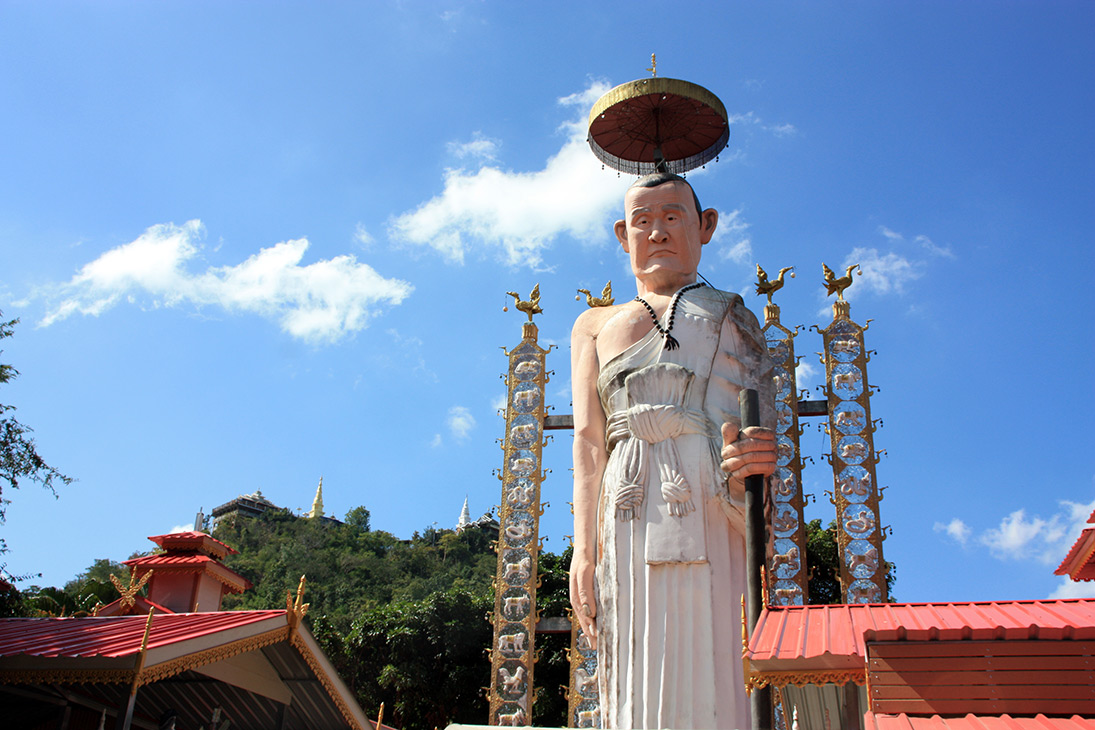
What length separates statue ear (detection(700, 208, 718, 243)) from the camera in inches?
277

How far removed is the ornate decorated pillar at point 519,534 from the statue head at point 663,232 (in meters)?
4.37

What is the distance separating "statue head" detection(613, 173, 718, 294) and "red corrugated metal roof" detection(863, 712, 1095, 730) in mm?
3686

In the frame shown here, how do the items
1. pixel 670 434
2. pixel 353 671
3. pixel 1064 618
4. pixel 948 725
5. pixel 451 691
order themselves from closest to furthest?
1. pixel 948 725
2. pixel 1064 618
3. pixel 670 434
4. pixel 451 691
5. pixel 353 671

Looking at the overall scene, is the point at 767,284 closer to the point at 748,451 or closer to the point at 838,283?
the point at 838,283

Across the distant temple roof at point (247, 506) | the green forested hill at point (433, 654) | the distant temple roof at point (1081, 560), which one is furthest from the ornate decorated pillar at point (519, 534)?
the distant temple roof at point (247, 506)

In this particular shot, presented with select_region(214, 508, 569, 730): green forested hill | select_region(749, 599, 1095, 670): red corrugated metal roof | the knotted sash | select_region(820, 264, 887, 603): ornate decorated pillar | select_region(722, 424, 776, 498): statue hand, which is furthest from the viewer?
select_region(214, 508, 569, 730): green forested hill

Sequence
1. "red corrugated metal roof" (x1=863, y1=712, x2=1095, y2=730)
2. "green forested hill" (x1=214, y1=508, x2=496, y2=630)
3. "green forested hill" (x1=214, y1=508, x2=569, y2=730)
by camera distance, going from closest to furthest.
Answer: "red corrugated metal roof" (x1=863, y1=712, x2=1095, y2=730), "green forested hill" (x1=214, y1=508, x2=569, y2=730), "green forested hill" (x1=214, y1=508, x2=496, y2=630)

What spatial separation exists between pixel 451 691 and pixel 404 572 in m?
13.6

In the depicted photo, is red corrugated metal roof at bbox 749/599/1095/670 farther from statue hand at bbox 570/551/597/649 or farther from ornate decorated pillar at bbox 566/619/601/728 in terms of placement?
ornate decorated pillar at bbox 566/619/601/728

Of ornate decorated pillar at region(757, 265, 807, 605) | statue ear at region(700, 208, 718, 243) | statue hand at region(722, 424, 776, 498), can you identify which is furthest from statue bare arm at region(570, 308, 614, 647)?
ornate decorated pillar at region(757, 265, 807, 605)

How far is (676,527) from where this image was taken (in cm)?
569

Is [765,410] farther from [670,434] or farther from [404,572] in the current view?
[404,572]

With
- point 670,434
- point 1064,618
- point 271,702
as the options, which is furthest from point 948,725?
point 271,702

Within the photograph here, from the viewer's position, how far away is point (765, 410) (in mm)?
6152
